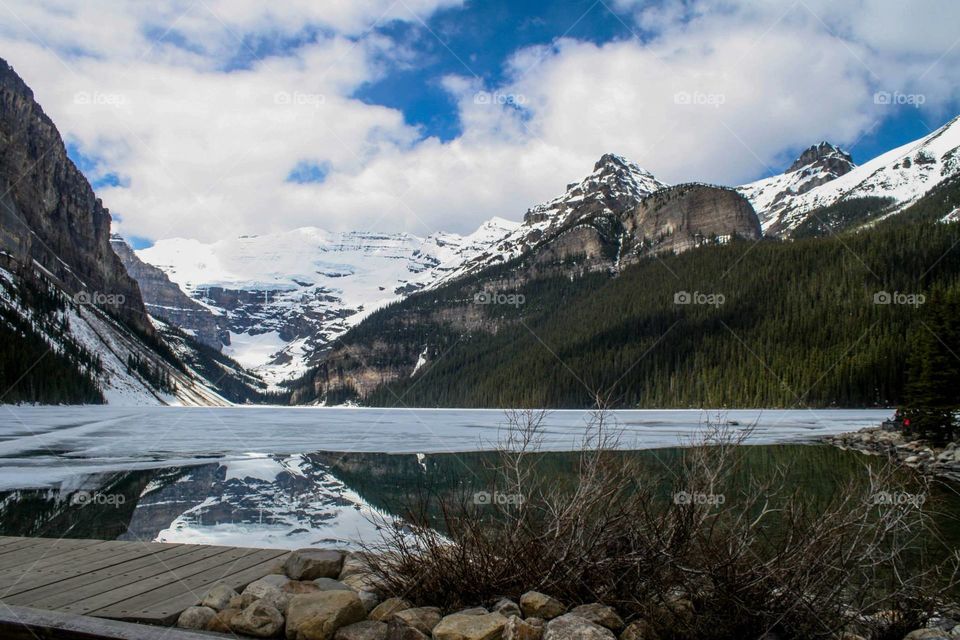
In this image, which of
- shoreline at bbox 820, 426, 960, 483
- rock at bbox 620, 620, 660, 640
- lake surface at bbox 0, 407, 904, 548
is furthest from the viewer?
shoreline at bbox 820, 426, 960, 483

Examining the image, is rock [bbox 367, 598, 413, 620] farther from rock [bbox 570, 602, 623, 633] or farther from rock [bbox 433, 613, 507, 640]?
rock [bbox 570, 602, 623, 633]

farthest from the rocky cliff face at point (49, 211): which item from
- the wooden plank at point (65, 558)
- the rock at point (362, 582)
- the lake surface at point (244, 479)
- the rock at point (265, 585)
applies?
the rock at point (362, 582)

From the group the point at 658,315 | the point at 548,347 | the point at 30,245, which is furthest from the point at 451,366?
Result: the point at 30,245

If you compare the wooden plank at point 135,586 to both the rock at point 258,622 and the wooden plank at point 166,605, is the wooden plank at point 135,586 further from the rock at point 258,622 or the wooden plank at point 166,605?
the rock at point 258,622

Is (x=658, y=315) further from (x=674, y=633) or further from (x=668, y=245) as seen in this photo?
(x=674, y=633)

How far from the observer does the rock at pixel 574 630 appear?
3713mm

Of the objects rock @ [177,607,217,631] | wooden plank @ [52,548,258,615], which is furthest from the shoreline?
rock @ [177,607,217,631]

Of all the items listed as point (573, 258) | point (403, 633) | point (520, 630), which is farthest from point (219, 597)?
point (573, 258)

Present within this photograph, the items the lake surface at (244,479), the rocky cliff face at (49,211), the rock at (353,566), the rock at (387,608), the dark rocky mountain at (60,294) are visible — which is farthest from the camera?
the rocky cliff face at (49,211)

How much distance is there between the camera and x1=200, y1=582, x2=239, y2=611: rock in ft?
15.0

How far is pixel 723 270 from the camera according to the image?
11062cm

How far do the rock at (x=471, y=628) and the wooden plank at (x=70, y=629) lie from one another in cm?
154

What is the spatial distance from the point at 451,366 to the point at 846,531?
154 metres

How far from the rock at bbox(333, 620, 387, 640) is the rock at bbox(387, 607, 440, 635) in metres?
0.09
